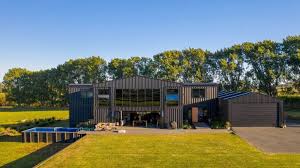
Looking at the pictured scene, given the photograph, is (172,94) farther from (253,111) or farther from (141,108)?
(253,111)

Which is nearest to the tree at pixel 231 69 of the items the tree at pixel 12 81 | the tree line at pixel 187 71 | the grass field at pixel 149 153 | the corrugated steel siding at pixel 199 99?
the tree line at pixel 187 71

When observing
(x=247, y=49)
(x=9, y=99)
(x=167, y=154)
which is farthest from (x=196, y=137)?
(x=9, y=99)

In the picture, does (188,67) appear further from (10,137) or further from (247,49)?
(10,137)

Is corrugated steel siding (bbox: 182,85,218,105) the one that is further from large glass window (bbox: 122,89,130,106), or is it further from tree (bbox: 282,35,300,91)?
tree (bbox: 282,35,300,91)

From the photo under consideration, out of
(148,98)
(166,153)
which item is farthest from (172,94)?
(166,153)

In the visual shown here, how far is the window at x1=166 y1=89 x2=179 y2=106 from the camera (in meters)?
30.7

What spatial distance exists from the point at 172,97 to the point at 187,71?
39764 mm

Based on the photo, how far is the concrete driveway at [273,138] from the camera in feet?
69.6

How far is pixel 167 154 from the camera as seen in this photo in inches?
768

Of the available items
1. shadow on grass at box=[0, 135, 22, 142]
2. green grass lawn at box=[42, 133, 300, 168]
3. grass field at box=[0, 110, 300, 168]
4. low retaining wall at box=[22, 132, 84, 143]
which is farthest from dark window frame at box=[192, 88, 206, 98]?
shadow on grass at box=[0, 135, 22, 142]

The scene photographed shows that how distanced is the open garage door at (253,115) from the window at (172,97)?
5733mm

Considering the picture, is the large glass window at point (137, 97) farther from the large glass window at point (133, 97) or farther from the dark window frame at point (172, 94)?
the dark window frame at point (172, 94)

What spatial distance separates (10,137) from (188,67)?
46306 mm

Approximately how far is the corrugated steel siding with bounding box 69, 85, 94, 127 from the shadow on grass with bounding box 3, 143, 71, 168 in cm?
816
